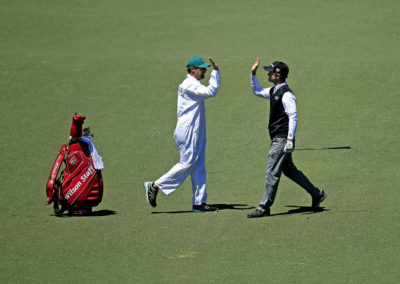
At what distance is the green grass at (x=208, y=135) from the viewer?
27.5ft

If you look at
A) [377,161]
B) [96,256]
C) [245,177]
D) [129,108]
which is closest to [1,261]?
[96,256]

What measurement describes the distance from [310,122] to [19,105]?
19.7 feet

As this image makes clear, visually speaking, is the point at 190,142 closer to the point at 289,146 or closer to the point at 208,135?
the point at 289,146

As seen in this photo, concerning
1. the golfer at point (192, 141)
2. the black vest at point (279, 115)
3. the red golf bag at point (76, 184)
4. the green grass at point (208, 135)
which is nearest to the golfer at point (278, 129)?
the black vest at point (279, 115)

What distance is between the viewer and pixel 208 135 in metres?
14.7

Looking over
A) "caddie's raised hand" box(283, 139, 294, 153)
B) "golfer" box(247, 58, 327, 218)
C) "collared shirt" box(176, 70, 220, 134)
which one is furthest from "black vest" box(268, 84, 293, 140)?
"collared shirt" box(176, 70, 220, 134)

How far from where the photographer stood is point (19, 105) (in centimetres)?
1634

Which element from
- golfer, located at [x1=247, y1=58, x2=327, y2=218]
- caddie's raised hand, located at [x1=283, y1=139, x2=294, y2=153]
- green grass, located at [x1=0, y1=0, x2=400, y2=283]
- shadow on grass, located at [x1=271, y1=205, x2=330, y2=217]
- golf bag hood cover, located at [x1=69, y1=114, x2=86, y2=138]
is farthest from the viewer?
golf bag hood cover, located at [x1=69, y1=114, x2=86, y2=138]

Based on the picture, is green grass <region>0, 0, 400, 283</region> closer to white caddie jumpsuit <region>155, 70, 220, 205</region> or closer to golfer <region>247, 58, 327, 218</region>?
golfer <region>247, 58, 327, 218</region>

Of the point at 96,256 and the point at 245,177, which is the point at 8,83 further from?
the point at 96,256

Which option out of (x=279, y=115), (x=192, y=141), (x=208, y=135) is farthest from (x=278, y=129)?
(x=208, y=135)

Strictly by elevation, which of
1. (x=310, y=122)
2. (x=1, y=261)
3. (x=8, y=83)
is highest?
(x=8, y=83)

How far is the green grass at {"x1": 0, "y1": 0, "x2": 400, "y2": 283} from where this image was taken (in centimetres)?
839

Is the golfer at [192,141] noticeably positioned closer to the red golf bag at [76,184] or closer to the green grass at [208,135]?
the green grass at [208,135]
